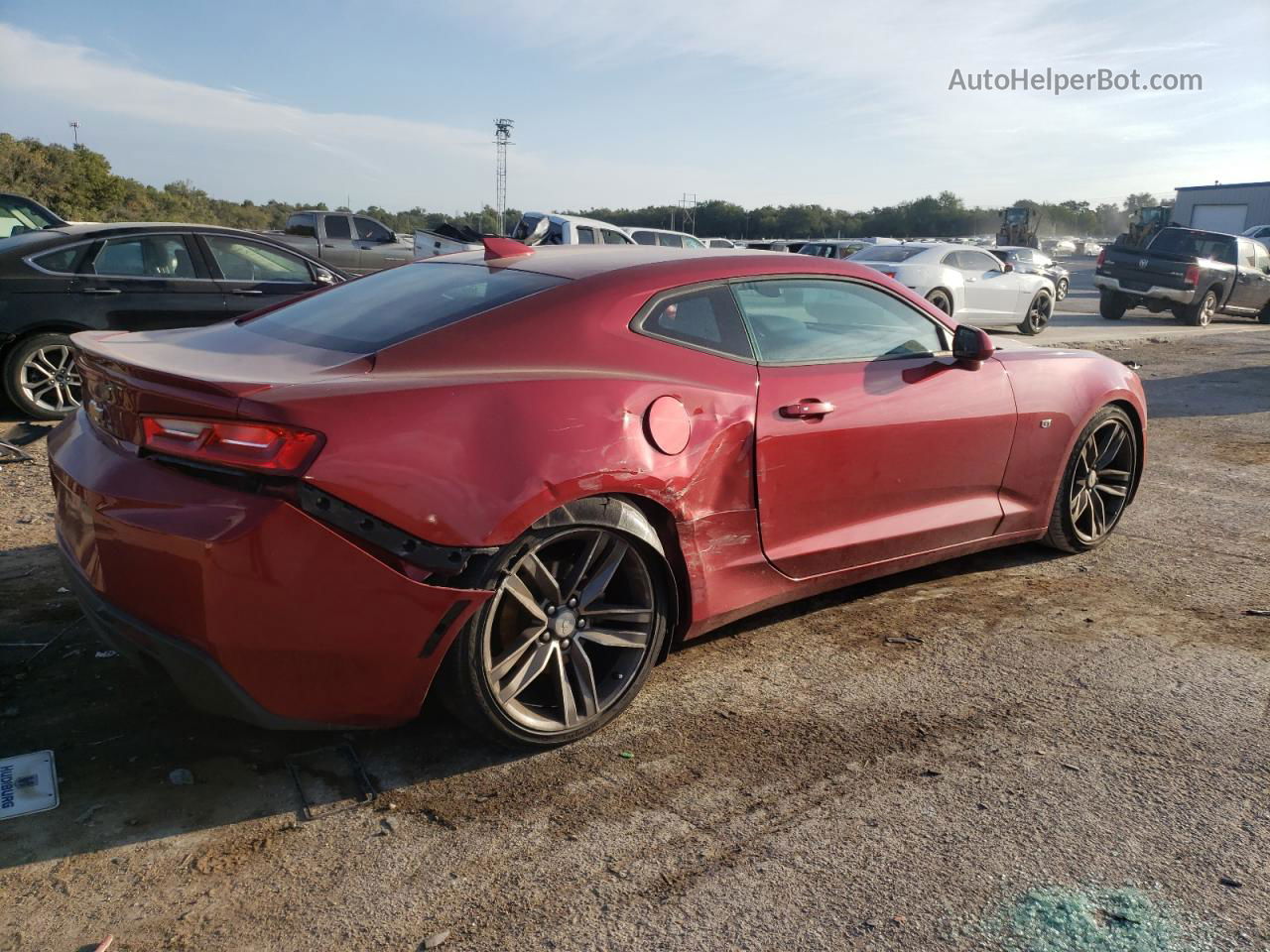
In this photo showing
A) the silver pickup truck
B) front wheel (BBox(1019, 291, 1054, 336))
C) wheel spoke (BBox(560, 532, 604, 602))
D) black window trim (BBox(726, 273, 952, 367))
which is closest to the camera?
wheel spoke (BBox(560, 532, 604, 602))

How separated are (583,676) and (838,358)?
1.61 meters

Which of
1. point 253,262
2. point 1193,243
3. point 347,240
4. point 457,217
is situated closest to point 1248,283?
point 1193,243

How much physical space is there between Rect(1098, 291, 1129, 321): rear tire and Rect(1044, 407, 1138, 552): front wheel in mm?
Result: 15840

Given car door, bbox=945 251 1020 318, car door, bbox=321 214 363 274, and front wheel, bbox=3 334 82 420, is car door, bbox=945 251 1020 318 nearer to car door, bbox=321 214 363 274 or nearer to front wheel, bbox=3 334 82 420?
car door, bbox=321 214 363 274

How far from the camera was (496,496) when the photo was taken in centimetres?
275

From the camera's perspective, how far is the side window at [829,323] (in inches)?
145

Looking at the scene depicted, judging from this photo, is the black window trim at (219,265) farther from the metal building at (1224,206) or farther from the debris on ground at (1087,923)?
the metal building at (1224,206)

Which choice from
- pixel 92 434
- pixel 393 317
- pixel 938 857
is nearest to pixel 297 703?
pixel 92 434

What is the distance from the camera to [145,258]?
7.78m

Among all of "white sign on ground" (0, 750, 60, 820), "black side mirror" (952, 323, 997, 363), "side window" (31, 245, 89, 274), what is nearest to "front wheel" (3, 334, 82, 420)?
"side window" (31, 245, 89, 274)

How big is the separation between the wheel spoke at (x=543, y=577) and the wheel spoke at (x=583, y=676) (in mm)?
174

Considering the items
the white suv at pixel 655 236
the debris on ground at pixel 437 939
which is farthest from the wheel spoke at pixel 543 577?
the white suv at pixel 655 236

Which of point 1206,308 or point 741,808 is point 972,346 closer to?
point 741,808

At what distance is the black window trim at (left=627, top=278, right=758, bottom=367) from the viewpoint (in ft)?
10.8
